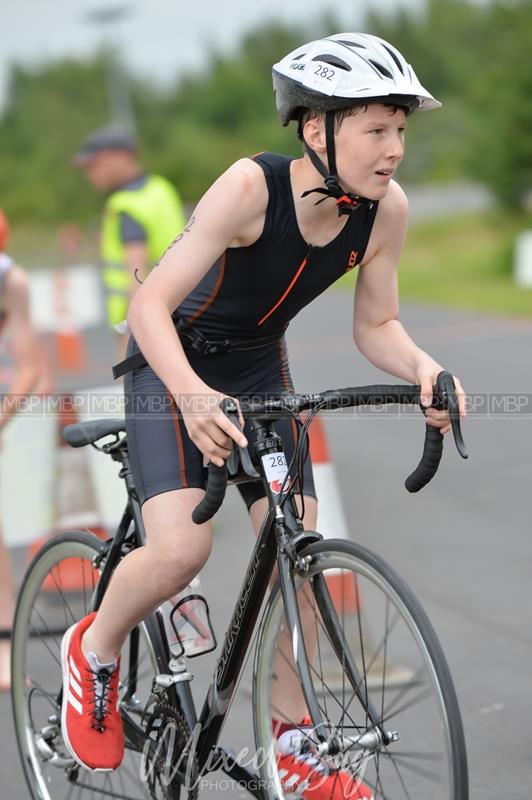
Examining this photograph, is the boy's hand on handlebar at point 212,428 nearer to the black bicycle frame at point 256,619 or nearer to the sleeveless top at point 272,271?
the black bicycle frame at point 256,619

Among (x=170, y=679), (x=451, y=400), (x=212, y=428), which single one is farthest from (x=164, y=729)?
(x=451, y=400)

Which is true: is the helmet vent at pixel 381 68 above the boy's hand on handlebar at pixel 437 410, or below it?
above

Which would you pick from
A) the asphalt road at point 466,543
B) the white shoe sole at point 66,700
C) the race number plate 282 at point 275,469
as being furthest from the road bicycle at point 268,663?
the asphalt road at point 466,543

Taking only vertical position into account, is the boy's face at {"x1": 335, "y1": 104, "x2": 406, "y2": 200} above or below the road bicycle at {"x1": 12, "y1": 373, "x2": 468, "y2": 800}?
above

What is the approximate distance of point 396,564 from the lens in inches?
262

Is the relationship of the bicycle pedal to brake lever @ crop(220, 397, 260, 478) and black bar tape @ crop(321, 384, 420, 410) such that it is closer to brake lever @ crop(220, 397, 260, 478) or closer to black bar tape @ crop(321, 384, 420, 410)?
brake lever @ crop(220, 397, 260, 478)

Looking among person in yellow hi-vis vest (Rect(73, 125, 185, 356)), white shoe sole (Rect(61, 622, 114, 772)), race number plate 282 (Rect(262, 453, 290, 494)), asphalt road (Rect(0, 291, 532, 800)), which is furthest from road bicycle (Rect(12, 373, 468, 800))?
person in yellow hi-vis vest (Rect(73, 125, 185, 356))

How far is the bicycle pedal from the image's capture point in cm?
341

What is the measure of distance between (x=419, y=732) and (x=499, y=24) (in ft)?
92.2

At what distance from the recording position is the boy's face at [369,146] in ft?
9.88

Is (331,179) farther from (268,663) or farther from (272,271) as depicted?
(268,663)

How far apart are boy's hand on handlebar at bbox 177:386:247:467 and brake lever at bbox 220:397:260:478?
0.01m

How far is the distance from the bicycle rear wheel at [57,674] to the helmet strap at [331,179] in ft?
4.02

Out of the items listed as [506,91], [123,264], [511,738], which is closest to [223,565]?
[123,264]
